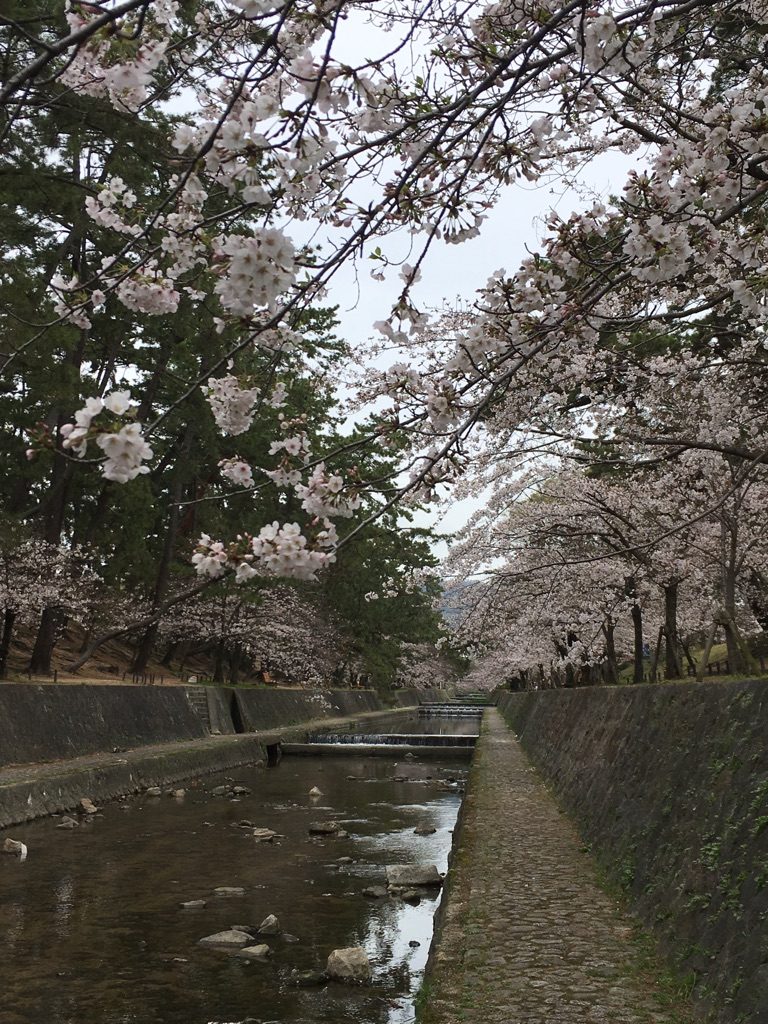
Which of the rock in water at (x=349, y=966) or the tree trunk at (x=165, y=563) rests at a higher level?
the tree trunk at (x=165, y=563)

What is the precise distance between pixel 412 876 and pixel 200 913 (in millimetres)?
2652

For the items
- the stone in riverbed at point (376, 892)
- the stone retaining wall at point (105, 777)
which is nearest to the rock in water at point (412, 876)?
the stone in riverbed at point (376, 892)

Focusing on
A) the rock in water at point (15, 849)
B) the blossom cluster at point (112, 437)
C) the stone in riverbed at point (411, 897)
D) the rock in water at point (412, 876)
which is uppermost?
the blossom cluster at point (112, 437)

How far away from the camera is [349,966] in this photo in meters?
7.20

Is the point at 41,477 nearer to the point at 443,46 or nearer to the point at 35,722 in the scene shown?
the point at 35,722

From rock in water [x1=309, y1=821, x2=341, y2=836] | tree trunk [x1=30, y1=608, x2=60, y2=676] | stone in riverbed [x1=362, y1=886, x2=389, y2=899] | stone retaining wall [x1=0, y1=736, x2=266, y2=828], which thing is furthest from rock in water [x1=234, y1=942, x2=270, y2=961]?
tree trunk [x1=30, y1=608, x2=60, y2=676]

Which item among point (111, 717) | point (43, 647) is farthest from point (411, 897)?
point (43, 647)

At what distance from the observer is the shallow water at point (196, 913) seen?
21.8ft

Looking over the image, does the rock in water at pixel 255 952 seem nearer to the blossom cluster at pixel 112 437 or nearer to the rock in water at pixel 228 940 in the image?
the rock in water at pixel 228 940

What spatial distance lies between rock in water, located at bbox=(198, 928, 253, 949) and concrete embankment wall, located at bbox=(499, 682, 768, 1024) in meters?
3.40

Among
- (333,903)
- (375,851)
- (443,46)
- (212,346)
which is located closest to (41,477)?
(212,346)

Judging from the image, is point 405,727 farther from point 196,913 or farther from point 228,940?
point 228,940

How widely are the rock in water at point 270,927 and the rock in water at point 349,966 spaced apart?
1.22m

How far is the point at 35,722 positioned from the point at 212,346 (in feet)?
37.3
